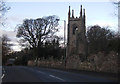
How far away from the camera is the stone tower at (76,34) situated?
91.1 metres

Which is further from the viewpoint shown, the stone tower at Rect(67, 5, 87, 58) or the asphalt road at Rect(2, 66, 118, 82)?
the stone tower at Rect(67, 5, 87, 58)

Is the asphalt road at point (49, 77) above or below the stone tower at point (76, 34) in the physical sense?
below

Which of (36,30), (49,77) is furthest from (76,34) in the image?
(49,77)

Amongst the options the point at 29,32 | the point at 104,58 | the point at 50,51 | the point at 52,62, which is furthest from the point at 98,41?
the point at 104,58

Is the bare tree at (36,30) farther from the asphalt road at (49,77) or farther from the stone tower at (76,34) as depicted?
the asphalt road at (49,77)

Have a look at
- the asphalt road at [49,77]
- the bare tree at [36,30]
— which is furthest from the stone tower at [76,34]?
the asphalt road at [49,77]

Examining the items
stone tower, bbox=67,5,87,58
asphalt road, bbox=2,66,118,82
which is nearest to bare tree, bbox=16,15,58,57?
stone tower, bbox=67,5,87,58

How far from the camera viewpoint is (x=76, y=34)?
316ft

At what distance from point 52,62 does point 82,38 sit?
29.1 m

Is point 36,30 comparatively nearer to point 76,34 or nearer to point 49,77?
point 76,34

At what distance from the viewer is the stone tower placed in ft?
299

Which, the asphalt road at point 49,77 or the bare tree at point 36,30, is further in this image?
the bare tree at point 36,30

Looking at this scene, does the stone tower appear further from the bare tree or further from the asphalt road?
the asphalt road

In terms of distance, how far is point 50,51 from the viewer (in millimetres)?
87500
